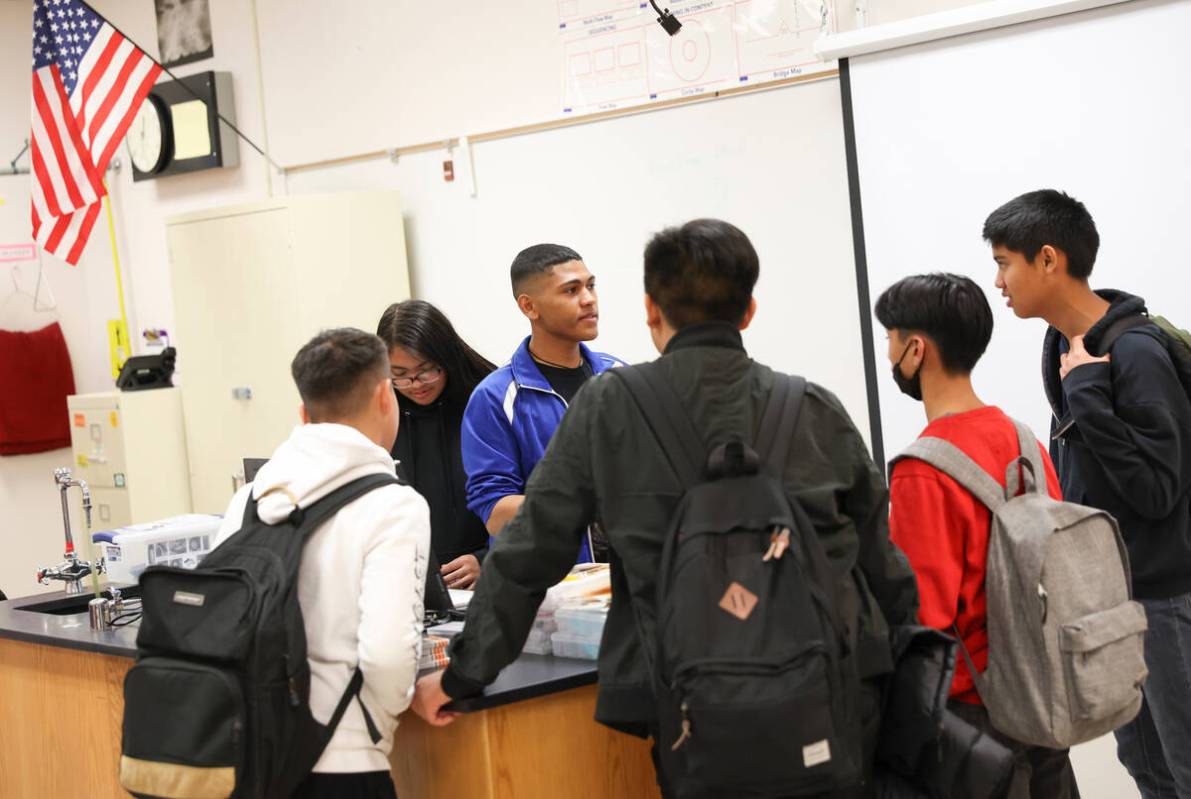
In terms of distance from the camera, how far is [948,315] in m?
2.21

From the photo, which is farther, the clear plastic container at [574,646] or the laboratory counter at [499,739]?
the clear plastic container at [574,646]

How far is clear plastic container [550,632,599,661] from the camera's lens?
2289 millimetres

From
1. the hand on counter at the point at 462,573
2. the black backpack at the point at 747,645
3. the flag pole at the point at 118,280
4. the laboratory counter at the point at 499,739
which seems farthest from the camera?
the flag pole at the point at 118,280

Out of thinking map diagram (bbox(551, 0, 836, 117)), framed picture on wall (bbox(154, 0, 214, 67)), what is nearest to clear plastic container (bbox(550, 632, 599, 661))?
thinking map diagram (bbox(551, 0, 836, 117))

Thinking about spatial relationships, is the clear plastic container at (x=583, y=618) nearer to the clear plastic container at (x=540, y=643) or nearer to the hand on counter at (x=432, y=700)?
the clear plastic container at (x=540, y=643)

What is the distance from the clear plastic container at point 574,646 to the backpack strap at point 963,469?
26.2 inches

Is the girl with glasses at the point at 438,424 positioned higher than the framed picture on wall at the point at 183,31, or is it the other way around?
the framed picture on wall at the point at 183,31

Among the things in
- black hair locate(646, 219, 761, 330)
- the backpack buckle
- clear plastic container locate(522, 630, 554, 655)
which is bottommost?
clear plastic container locate(522, 630, 554, 655)

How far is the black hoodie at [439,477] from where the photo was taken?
11.2 feet

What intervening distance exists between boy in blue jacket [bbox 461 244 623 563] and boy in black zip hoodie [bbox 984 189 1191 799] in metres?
1.00

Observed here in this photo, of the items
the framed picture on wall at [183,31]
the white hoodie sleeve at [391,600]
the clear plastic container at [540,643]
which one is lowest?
the clear plastic container at [540,643]

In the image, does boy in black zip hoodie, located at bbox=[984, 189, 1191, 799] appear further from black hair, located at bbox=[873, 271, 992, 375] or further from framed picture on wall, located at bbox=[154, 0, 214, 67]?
framed picture on wall, located at bbox=[154, 0, 214, 67]

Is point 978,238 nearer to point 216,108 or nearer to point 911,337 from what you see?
point 911,337

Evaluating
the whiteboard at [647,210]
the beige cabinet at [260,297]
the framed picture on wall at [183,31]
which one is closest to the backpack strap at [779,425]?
the whiteboard at [647,210]
